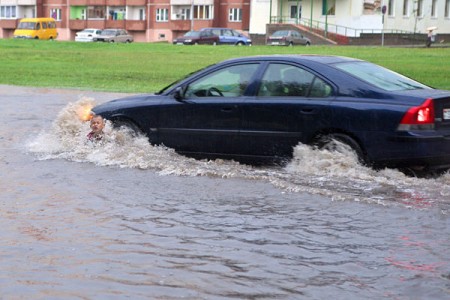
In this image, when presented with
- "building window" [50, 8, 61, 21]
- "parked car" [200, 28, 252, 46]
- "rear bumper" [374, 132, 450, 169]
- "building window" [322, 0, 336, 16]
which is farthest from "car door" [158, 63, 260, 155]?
"building window" [50, 8, 61, 21]

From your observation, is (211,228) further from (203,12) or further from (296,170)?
(203,12)

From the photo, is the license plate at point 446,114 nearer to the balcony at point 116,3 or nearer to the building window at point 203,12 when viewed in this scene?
the building window at point 203,12

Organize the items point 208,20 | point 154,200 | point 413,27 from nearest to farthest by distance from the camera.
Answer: point 154,200 < point 413,27 < point 208,20

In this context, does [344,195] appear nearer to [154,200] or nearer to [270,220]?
[270,220]

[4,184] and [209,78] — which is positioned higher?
[209,78]

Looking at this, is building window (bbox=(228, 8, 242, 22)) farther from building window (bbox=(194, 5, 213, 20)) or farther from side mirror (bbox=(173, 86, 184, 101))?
side mirror (bbox=(173, 86, 184, 101))

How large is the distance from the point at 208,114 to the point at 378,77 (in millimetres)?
2069

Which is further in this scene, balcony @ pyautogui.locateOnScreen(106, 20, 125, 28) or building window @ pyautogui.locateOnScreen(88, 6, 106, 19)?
building window @ pyautogui.locateOnScreen(88, 6, 106, 19)

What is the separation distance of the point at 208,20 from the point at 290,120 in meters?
76.3

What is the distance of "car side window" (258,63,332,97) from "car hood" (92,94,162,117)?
1.53m

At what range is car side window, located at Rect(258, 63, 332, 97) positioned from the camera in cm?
1023

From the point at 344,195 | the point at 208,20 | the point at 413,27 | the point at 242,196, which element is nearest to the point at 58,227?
the point at 242,196

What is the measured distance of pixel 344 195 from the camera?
8852 millimetres

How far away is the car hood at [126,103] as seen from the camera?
11523mm
